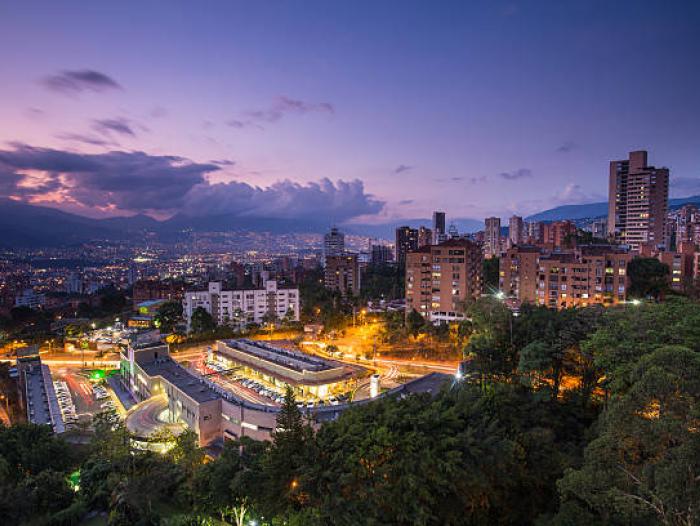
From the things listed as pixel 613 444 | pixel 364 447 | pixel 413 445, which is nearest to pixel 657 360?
pixel 613 444

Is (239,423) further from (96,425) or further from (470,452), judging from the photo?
(470,452)

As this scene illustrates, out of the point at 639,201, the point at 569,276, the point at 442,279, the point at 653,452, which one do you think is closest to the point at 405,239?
the point at 639,201

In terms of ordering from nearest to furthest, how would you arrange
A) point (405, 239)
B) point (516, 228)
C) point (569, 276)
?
point (569, 276), point (405, 239), point (516, 228)

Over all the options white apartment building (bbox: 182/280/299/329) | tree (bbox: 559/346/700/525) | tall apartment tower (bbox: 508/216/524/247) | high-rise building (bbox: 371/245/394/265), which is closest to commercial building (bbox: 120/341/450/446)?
tree (bbox: 559/346/700/525)

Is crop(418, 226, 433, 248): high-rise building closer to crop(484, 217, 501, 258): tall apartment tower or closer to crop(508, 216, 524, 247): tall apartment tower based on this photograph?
crop(484, 217, 501, 258): tall apartment tower

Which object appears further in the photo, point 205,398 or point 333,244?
point 333,244

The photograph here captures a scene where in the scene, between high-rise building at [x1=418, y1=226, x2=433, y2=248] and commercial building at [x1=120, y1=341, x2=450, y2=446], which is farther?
high-rise building at [x1=418, y1=226, x2=433, y2=248]

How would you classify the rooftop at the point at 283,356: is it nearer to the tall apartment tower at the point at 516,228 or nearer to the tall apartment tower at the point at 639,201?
the tall apartment tower at the point at 639,201

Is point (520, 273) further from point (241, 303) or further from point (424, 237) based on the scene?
point (424, 237)
